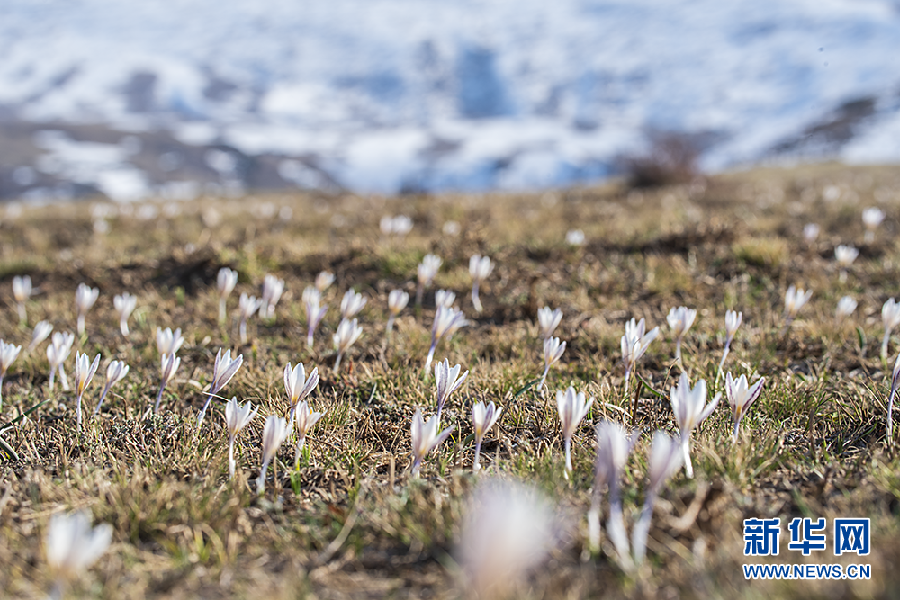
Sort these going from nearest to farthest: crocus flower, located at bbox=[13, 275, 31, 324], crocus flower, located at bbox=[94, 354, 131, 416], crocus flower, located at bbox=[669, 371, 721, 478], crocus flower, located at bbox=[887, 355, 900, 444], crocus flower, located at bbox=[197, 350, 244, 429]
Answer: crocus flower, located at bbox=[669, 371, 721, 478] < crocus flower, located at bbox=[887, 355, 900, 444] < crocus flower, located at bbox=[197, 350, 244, 429] < crocus flower, located at bbox=[94, 354, 131, 416] < crocus flower, located at bbox=[13, 275, 31, 324]

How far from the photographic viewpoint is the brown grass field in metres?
1.49

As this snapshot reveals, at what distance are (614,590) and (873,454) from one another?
117 cm

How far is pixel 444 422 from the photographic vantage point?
244cm

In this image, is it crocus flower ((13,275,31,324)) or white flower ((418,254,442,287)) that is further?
white flower ((418,254,442,287))

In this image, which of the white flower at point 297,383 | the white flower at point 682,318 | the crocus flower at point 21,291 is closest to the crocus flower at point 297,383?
the white flower at point 297,383

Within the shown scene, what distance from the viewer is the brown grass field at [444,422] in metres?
1.49

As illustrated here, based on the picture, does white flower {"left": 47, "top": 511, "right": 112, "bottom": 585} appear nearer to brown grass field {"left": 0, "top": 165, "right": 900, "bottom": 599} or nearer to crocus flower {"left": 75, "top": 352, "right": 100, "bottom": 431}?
brown grass field {"left": 0, "top": 165, "right": 900, "bottom": 599}

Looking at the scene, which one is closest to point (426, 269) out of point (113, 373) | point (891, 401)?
point (113, 373)

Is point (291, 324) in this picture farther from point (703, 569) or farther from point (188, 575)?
point (703, 569)

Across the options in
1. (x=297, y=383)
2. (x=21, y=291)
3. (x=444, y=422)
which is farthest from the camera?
(x=21, y=291)

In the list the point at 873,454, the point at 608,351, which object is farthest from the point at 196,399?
the point at 873,454

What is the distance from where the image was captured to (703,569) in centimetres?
135

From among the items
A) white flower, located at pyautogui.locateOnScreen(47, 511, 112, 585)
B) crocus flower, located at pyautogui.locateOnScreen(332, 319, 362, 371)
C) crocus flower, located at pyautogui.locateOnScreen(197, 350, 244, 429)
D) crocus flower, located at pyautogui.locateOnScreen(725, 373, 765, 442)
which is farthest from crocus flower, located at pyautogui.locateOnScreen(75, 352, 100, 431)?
crocus flower, located at pyautogui.locateOnScreen(725, 373, 765, 442)

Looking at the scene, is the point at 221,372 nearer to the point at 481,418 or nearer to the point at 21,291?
the point at 481,418
